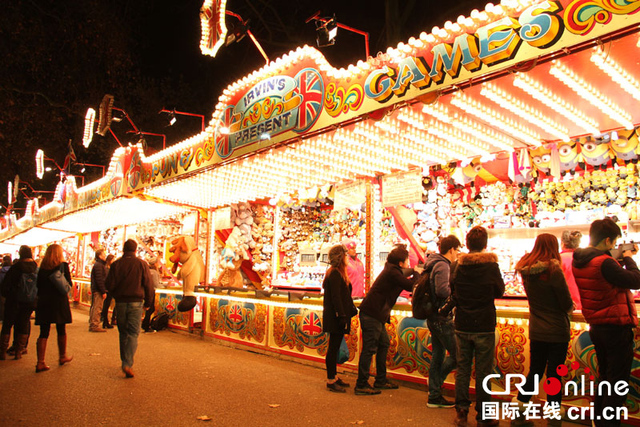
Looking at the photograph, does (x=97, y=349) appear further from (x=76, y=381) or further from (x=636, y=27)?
(x=636, y=27)

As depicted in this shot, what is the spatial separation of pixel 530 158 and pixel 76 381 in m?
7.31

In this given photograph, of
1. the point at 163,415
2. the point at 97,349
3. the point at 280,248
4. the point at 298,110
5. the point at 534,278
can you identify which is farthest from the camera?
the point at 280,248

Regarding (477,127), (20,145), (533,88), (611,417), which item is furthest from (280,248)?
(20,145)

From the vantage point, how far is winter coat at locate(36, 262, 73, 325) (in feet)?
22.2

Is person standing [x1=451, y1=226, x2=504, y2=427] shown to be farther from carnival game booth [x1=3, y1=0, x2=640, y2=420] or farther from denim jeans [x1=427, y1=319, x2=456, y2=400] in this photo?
carnival game booth [x1=3, y1=0, x2=640, y2=420]

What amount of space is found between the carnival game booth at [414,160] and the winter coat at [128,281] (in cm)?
244

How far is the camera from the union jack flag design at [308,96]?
6.65 m

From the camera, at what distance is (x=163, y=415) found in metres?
4.81

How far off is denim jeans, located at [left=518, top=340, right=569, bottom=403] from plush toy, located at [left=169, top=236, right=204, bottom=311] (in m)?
6.17

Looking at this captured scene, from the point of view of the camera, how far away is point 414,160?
322 inches

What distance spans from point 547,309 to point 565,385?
1.16 m

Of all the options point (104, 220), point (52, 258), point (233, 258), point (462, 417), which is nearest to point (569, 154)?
point (462, 417)

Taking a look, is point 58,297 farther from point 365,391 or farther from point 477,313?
point 477,313

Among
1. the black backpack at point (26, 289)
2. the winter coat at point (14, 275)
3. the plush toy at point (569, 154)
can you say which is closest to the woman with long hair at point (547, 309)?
the plush toy at point (569, 154)
